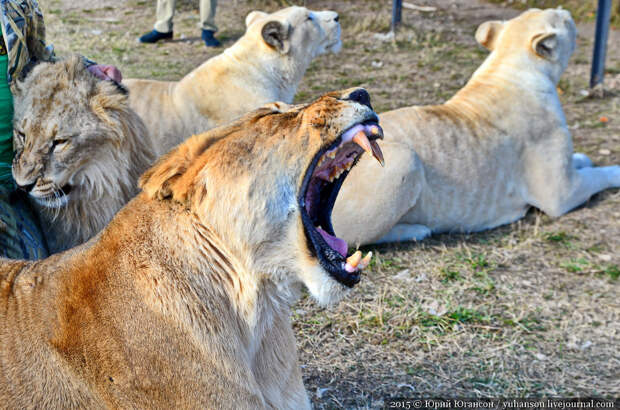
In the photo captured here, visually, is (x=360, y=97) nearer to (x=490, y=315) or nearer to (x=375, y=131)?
(x=375, y=131)

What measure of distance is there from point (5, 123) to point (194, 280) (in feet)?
5.37

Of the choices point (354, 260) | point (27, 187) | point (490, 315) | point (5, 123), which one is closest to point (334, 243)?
Answer: point (354, 260)

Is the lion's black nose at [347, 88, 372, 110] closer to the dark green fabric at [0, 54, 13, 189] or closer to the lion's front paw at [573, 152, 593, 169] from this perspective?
the dark green fabric at [0, 54, 13, 189]

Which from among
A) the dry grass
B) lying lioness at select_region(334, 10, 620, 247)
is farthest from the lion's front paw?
the dry grass

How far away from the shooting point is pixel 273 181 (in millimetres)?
1862

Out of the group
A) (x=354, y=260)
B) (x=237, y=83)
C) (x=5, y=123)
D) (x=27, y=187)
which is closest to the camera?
(x=354, y=260)

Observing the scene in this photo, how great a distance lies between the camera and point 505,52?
506 centimetres

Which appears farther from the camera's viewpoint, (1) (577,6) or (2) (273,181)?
(1) (577,6)

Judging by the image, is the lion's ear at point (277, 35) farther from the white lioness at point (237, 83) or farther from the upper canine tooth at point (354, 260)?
the upper canine tooth at point (354, 260)

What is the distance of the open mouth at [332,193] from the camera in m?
1.92

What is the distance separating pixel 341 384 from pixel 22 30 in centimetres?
203

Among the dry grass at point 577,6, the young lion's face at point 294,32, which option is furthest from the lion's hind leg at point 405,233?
the dry grass at point 577,6

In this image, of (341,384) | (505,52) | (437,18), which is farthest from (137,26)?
(341,384)

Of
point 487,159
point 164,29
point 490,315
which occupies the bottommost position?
point 490,315
